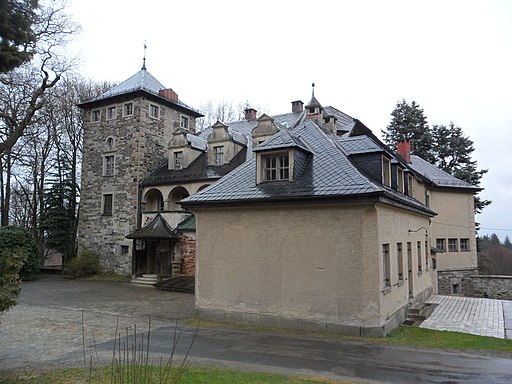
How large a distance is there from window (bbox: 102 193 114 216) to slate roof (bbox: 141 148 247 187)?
3.15 metres

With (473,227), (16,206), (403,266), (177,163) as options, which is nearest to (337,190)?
(403,266)

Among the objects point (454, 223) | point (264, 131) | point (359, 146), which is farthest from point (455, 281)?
point (359, 146)

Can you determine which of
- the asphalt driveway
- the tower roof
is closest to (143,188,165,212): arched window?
the tower roof

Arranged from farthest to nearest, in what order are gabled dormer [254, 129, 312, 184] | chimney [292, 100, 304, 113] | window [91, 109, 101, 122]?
window [91, 109, 101, 122] → chimney [292, 100, 304, 113] → gabled dormer [254, 129, 312, 184]

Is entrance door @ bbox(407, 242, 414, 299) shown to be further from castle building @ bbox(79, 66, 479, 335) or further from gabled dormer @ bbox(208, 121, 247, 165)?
gabled dormer @ bbox(208, 121, 247, 165)

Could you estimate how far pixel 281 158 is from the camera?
12.9 metres

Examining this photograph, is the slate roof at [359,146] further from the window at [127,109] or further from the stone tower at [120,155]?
the window at [127,109]

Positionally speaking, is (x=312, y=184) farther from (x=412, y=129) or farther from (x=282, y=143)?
(x=412, y=129)

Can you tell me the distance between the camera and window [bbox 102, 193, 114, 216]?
28.5 m

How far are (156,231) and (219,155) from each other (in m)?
6.31

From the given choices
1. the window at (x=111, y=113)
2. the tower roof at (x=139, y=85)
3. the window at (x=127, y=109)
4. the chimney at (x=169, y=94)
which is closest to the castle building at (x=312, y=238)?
the window at (x=127, y=109)

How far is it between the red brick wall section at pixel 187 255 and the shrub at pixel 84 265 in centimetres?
767

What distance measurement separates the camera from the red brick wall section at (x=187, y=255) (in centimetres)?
2412

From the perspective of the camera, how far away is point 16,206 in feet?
130
